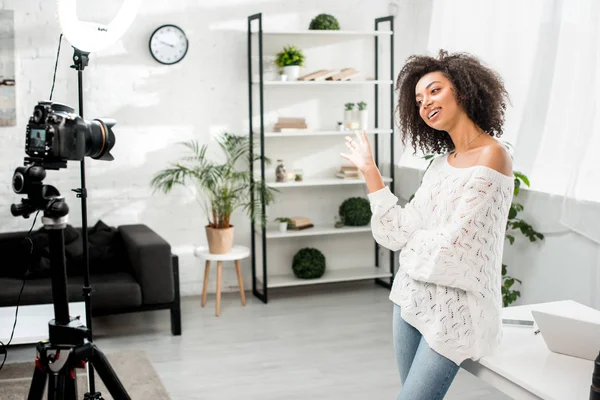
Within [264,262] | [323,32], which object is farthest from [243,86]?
[264,262]

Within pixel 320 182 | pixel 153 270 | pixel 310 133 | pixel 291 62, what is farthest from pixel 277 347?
pixel 291 62

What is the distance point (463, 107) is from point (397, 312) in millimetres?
604

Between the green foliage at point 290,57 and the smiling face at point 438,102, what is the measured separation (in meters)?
2.97

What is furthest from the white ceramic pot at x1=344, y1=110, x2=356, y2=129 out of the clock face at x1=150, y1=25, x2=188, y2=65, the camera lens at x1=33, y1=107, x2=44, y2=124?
the camera lens at x1=33, y1=107, x2=44, y2=124

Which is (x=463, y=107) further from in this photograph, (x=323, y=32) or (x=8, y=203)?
(x=8, y=203)

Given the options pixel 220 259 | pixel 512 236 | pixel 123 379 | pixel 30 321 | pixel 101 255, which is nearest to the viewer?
pixel 123 379

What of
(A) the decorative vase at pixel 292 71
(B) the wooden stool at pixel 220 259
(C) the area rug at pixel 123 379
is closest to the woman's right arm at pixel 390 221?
(C) the area rug at pixel 123 379

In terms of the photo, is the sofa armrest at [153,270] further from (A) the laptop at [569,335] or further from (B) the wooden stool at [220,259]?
(A) the laptop at [569,335]

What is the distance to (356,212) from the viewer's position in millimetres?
5223

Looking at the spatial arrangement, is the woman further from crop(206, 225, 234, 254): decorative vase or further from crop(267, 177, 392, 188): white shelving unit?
crop(267, 177, 392, 188): white shelving unit

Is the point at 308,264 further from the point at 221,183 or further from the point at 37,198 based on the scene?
the point at 37,198

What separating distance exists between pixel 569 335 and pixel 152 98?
143 inches

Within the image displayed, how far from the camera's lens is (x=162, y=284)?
4203 mm

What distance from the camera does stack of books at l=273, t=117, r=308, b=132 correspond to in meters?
5.02
